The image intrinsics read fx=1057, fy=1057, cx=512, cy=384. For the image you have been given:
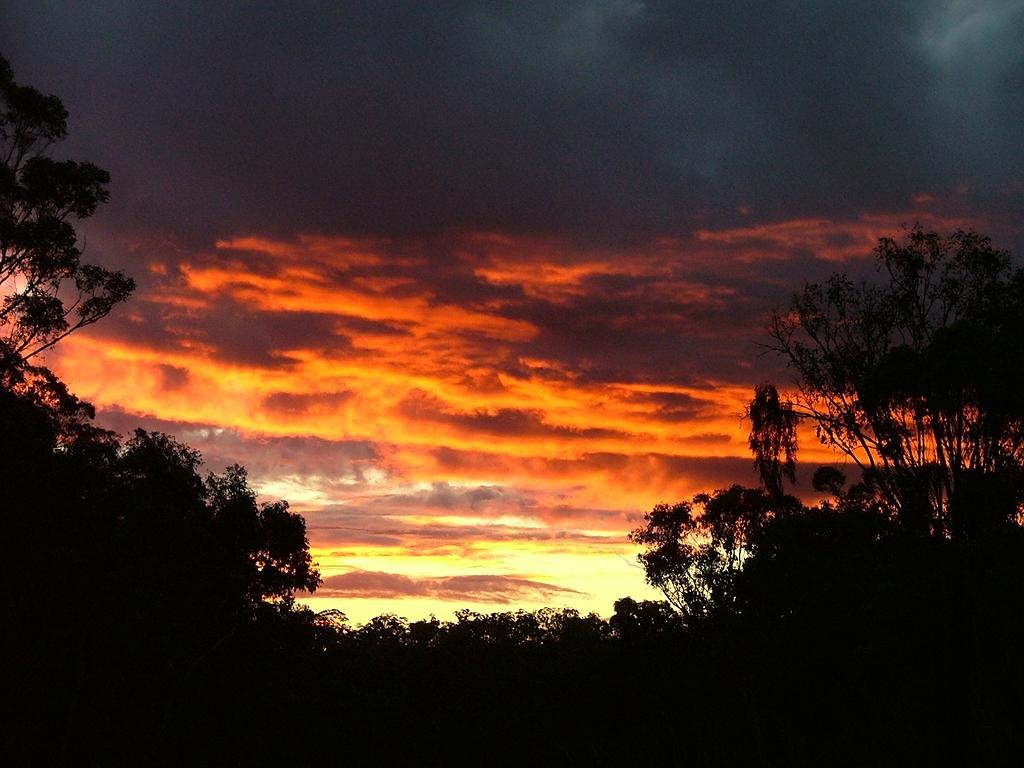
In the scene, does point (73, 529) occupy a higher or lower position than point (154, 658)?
higher

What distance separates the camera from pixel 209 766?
35688mm

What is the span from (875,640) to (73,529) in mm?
21771

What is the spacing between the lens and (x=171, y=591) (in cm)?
3055

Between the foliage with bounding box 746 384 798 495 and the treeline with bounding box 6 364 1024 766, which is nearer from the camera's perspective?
the treeline with bounding box 6 364 1024 766

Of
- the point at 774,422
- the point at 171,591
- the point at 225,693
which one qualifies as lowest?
the point at 225,693

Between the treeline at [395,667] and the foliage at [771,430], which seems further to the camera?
the foliage at [771,430]

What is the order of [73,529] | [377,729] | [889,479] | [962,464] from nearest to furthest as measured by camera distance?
[73,529]
[962,464]
[889,479]
[377,729]

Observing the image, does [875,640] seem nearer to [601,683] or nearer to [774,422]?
[774,422]

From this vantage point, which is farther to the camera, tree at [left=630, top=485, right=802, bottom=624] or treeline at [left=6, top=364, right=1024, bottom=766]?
tree at [left=630, top=485, right=802, bottom=624]

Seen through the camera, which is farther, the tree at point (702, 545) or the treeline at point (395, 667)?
the tree at point (702, 545)

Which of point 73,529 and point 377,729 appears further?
point 377,729

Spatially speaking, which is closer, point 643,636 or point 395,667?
point 643,636

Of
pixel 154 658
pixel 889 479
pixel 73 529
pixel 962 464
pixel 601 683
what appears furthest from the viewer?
pixel 601 683

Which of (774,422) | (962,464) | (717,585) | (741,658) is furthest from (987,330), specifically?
(717,585)
